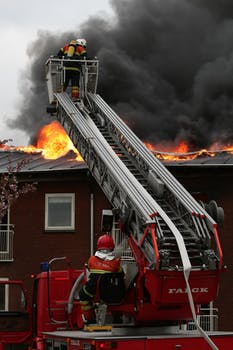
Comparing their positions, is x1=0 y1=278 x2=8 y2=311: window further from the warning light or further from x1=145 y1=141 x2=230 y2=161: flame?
the warning light

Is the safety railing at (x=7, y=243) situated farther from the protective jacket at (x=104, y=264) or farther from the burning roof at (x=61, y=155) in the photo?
the protective jacket at (x=104, y=264)

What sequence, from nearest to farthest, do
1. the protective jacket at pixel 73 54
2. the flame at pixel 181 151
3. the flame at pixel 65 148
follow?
the protective jacket at pixel 73 54, the flame at pixel 181 151, the flame at pixel 65 148

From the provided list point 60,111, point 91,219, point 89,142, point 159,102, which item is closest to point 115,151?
point 89,142

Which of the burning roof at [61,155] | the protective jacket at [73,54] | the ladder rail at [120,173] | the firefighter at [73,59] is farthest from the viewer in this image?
the burning roof at [61,155]

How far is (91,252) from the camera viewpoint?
Result: 2606cm

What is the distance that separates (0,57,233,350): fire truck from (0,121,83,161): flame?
1347 cm

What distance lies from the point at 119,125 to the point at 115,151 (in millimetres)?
999

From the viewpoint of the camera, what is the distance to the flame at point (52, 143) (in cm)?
2817

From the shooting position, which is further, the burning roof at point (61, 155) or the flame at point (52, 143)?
the flame at point (52, 143)

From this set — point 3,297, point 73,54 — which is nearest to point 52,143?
point 3,297

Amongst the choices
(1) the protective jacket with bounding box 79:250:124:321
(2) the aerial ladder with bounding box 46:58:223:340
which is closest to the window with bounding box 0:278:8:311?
(2) the aerial ladder with bounding box 46:58:223:340

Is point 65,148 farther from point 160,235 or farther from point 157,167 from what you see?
point 160,235

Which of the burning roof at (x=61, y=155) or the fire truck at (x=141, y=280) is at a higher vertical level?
the burning roof at (x=61, y=155)

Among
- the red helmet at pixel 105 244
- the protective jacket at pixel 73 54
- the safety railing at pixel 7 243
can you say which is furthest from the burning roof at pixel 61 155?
the red helmet at pixel 105 244
